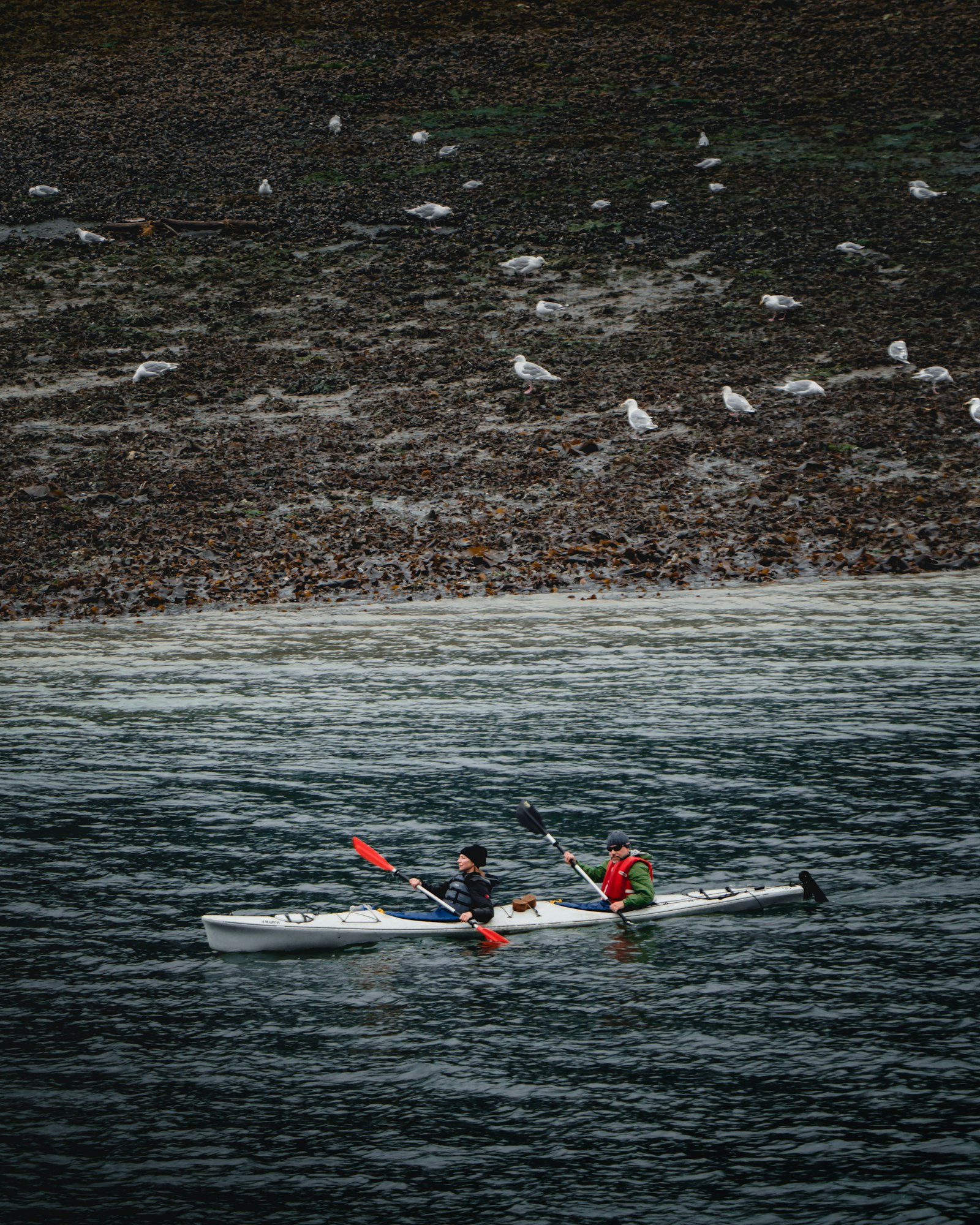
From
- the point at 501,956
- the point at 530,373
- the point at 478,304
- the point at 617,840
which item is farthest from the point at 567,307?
the point at 501,956

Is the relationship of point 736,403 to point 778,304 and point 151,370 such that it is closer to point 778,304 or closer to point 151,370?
point 778,304

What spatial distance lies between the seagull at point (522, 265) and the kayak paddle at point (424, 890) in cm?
3462

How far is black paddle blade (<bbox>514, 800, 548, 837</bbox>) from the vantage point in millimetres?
15812

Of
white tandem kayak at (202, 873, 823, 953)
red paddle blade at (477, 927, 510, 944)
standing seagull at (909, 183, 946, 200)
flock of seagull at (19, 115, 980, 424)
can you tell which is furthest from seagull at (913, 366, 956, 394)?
red paddle blade at (477, 927, 510, 944)

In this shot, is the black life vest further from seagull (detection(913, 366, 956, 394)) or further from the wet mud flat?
seagull (detection(913, 366, 956, 394))

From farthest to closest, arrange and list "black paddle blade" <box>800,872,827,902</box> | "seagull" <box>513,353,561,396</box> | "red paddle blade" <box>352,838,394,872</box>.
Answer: "seagull" <box>513,353,561,396</box> → "red paddle blade" <box>352,838,394,872</box> → "black paddle blade" <box>800,872,827,902</box>

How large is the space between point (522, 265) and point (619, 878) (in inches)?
1424

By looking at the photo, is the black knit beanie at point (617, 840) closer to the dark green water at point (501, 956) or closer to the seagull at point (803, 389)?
the dark green water at point (501, 956)

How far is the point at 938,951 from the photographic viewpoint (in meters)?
12.8

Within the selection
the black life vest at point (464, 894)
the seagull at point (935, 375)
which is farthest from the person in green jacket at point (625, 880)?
the seagull at point (935, 375)

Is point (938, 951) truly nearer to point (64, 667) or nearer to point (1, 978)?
point (1, 978)

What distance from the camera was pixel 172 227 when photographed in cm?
5162

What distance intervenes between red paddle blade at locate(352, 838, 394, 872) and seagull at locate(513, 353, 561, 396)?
26833 mm

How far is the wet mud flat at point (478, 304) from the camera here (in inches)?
1315
